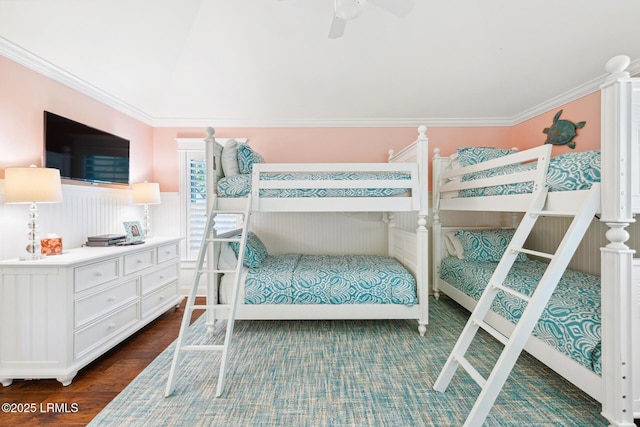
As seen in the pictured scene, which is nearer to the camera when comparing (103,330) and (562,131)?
(103,330)

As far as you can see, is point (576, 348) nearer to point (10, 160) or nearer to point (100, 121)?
point (10, 160)

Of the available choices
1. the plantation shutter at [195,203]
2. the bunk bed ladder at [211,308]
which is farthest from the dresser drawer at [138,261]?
the plantation shutter at [195,203]

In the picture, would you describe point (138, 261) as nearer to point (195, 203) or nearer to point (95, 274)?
point (95, 274)

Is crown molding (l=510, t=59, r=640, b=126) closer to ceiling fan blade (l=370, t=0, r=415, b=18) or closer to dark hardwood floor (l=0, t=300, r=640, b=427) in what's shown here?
ceiling fan blade (l=370, t=0, r=415, b=18)

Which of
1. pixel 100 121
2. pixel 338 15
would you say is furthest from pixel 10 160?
pixel 338 15

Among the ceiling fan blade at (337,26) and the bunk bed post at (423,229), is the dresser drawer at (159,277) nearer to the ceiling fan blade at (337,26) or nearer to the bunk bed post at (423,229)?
the bunk bed post at (423,229)

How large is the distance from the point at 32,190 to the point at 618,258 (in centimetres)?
354

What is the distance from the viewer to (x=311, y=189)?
2.63 meters

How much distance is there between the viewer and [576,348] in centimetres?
168

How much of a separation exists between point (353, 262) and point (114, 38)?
311 cm

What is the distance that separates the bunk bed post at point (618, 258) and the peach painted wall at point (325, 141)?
2.51 metres

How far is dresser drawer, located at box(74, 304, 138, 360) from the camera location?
211 centimetres

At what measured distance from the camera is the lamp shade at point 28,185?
6.51 ft

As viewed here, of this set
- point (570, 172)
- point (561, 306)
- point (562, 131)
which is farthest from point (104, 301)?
point (562, 131)
